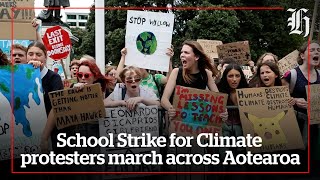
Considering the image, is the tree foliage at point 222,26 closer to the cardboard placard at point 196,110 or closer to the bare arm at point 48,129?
the cardboard placard at point 196,110

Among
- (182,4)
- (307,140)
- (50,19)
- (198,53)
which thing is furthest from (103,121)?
(182,4)

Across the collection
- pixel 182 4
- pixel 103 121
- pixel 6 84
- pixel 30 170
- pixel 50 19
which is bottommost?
pixel 30 170

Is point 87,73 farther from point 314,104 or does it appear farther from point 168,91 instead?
point 314,104

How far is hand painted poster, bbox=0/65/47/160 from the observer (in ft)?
15.5

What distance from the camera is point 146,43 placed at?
6.35 m

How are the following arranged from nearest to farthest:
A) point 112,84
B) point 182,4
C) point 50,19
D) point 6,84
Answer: point 6,84, point 112,84, point 50,19, point 182,4

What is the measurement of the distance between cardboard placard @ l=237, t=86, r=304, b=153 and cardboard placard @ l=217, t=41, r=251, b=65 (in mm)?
4458

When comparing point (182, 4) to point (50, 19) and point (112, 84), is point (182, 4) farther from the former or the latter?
point (112, 84)

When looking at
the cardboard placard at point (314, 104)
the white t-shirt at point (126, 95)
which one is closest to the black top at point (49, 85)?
the white t-shirt at point (126, 95)

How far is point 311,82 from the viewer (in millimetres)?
5547

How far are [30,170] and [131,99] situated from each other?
111 cm

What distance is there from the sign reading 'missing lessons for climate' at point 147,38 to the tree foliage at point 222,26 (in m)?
22.4

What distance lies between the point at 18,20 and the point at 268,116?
3260mm

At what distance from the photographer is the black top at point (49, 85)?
4.87m
